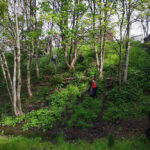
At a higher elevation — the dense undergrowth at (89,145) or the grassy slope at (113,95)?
the grassy slope at (113,95)

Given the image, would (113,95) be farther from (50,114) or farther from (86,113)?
(50,114)

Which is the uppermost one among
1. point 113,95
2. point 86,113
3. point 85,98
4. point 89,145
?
point 113,95

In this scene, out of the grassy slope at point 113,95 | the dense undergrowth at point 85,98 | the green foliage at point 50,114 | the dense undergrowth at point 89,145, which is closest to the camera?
the dense undergrowth at point 89,145

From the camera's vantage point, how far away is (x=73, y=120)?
755 cm

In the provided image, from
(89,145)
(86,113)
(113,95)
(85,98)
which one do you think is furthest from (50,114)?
(113,95)

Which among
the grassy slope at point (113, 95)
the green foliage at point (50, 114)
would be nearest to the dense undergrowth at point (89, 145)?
the grassy slope at point (113, 95)

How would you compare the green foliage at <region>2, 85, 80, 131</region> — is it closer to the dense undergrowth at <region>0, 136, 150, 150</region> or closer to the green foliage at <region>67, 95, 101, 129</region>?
the green foliage at <region>67, 95, 101, 129</region>

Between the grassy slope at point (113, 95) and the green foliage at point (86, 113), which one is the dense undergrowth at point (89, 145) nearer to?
the grassy slope at point (113, 95)

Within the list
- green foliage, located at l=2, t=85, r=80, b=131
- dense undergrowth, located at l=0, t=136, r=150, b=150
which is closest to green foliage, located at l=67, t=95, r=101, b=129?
green foliage, located at l=2, t=85, r=80, b=131

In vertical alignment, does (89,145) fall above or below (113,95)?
below

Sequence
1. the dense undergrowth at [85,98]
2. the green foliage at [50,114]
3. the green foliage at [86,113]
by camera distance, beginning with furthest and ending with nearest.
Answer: the green foliage at [50,114] < the dense undergrowth at [85,98] < the green foliage at [86,113]

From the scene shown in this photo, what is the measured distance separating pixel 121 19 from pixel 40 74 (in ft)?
34.2

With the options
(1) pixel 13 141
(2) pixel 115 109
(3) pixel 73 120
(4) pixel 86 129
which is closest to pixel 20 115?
(1) pixel 13 141

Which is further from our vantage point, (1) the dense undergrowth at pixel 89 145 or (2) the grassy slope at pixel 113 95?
(2) the grassy slope at pixel 113 95
